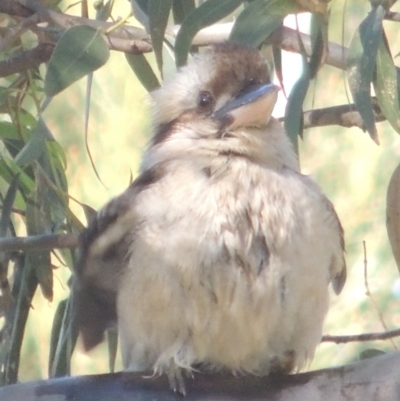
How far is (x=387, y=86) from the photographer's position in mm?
1556

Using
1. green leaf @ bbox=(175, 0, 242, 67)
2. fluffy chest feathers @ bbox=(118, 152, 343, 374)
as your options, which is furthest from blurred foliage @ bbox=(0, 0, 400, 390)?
fluffy chest feathers @ bbox=(118, 152, 343, 374)

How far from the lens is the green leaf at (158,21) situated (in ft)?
5.10

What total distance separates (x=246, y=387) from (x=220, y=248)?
194mm

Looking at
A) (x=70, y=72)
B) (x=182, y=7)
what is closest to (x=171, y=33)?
(x=182, y=7)

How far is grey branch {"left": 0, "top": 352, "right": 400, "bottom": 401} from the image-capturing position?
1.29m

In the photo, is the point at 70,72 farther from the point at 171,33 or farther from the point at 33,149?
the point at 171,33

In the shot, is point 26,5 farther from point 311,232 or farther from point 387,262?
point 387,262

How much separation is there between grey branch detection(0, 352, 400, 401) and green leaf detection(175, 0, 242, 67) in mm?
515

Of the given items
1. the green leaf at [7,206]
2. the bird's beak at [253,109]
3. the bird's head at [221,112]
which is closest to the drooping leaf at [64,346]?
the green leaf at [7,206]

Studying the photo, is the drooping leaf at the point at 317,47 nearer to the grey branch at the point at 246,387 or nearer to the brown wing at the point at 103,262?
the brown wing at the point at 103,262

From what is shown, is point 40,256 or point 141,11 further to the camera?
point 40,256

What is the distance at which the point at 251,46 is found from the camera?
1.60m

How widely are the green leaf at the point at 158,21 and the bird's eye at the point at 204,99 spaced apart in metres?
0.11

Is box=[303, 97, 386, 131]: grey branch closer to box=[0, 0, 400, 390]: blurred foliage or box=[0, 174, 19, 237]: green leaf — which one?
box=[0, 0, 400, 390]: blurred foliage
